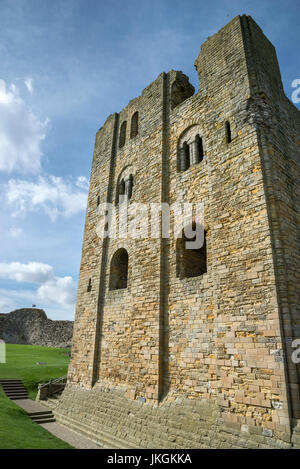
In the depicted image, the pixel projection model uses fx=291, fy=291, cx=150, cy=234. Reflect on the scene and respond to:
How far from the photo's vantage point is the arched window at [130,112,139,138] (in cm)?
1407

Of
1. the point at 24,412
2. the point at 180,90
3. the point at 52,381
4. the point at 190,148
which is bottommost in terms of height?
the point at 24,412

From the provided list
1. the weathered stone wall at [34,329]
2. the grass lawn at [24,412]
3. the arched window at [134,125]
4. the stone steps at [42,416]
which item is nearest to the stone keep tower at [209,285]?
the stone steps at [42,416]

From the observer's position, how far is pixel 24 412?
35.0 feet

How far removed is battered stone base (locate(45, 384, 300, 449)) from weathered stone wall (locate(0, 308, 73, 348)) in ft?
58.1

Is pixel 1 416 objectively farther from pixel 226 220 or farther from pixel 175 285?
pixel 226 220

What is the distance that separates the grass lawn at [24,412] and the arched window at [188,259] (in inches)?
225

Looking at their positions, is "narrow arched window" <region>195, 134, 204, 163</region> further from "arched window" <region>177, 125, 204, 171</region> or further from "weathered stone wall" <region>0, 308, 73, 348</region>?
"weathered stone wall" <region>0, 308, 73, 348</region>

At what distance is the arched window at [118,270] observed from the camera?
12097 mm

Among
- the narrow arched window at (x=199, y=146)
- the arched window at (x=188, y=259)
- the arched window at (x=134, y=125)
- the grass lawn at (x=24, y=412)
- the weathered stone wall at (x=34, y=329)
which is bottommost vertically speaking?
the grass lawn at (x=24, y=412)

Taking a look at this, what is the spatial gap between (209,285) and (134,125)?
9.50 m

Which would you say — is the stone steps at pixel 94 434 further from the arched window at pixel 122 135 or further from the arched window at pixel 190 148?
the arched window at pixel 122 135

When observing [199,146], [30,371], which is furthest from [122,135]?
[30,371]

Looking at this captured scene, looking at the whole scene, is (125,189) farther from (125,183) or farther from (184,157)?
(184,157)

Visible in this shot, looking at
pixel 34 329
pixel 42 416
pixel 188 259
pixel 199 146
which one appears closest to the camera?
pixel 188 259
